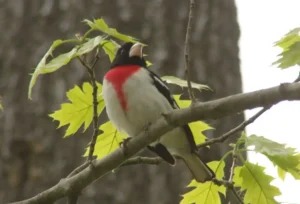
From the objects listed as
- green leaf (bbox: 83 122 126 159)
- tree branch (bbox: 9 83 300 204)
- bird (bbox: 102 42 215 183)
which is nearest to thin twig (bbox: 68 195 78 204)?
tree branch (bbox: 9 83 300 204)

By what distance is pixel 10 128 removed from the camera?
188cm

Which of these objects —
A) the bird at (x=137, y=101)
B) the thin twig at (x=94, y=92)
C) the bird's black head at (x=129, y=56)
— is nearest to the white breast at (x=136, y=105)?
the bird at (x=137, y=101)

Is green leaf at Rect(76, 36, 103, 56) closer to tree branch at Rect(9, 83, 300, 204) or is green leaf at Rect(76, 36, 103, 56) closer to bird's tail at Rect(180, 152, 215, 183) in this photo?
tree branch at Rect(9, 83, 300, 204)

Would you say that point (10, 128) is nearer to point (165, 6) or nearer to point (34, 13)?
point (34, 13)

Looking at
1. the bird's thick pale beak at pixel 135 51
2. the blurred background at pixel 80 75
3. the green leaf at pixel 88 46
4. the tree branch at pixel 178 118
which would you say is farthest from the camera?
the blurred background at pixel 80 75

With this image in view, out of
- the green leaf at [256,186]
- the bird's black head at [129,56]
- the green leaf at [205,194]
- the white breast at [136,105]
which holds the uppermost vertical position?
the bird's black head at [129,56]


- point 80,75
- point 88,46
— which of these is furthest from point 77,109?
point 80,75

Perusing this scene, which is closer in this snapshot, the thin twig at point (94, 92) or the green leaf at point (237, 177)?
the thin twig at point (94, 92)

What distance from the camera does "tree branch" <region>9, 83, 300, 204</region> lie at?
3.20 feet

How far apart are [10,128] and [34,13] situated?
423 mm

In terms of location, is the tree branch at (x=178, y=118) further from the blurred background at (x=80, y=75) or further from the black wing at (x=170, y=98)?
the blurred background at (x=80, y=75)

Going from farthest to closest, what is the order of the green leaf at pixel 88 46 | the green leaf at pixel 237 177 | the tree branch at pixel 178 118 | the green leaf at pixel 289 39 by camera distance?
the green leaf at pixel 237 177, the green leaf at pixel 289 39, the green leaf at pixel 88 46, the tree branch at pixel 178 118

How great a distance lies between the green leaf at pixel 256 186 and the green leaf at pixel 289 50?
0.25m

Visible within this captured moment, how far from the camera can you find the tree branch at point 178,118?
0.98 meters
